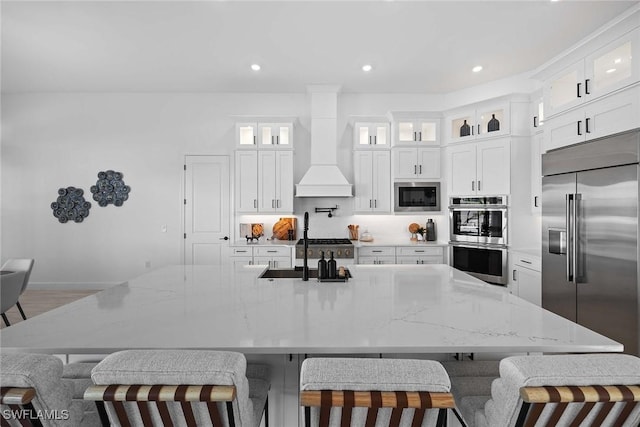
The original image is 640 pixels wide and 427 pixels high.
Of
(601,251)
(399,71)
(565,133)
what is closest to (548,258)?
(601,251)

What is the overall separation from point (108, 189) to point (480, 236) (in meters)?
5.50

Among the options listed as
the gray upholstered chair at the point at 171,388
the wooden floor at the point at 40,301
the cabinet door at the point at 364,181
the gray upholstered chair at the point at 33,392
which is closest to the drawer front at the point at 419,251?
the cabinet door at the point at 364,181

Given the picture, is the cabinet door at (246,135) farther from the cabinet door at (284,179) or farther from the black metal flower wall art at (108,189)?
the black metal flower wall art at (108,189)

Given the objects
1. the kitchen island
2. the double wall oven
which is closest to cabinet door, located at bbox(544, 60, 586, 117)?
the double wall oven

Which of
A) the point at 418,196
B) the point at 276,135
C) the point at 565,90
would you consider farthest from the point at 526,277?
the point at 276,135

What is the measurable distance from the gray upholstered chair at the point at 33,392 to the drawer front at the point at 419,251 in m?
4.19

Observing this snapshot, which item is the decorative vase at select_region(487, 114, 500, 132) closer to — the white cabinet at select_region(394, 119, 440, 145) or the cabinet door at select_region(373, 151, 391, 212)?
the white cabinet at select_region(394, 119, 440, 145)

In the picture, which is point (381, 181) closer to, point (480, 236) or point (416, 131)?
point (416, 131)

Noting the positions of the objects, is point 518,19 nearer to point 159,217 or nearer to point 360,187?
point 360,187

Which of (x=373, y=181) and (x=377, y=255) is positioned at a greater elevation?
(x=373, y=181)

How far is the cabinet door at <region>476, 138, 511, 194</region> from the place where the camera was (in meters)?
4.39

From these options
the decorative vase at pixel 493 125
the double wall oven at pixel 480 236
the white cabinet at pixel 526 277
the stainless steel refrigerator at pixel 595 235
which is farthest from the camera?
the decorative vase at pixel 493 125

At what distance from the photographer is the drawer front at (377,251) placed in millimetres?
4762

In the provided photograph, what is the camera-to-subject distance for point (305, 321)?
146 centimetres
